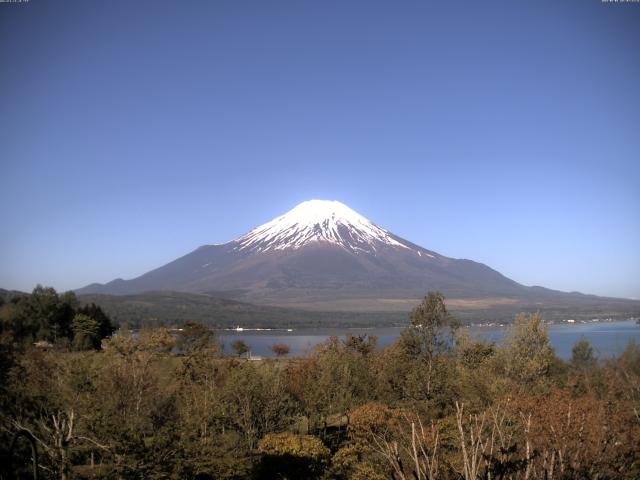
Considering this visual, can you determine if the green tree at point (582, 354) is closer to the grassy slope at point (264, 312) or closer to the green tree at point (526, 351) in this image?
the green tree at point (526, 351)

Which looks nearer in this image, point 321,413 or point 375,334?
point 321,413

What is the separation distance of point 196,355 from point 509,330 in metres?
16.7

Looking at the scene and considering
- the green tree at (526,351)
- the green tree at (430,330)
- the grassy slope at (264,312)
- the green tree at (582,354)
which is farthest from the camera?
the grassy slope at (264,312)

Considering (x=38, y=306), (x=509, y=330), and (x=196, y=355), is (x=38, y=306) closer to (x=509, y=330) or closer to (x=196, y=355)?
(x=196, y=355)

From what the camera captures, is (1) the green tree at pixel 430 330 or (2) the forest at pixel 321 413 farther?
(1) the green tree at pixel 430 330

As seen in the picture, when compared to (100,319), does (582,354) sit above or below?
below

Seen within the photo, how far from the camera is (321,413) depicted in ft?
79.4

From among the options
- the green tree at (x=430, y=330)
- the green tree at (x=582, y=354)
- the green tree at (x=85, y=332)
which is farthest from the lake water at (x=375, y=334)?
the green tree at (x=430, y=330)

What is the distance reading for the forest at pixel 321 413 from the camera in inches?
440

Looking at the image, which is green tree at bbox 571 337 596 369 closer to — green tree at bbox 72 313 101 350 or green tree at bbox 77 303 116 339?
green tree at bbox 72 313 101 350

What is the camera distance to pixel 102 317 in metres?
58.0

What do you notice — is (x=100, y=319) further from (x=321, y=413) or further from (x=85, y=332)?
(x=321, y=413)

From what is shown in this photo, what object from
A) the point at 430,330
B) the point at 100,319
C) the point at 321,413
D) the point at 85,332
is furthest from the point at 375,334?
the point at 321,413

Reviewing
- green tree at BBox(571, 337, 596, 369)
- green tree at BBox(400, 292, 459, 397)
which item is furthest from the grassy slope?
green tree at BBox(400, 292, 459, 397)
